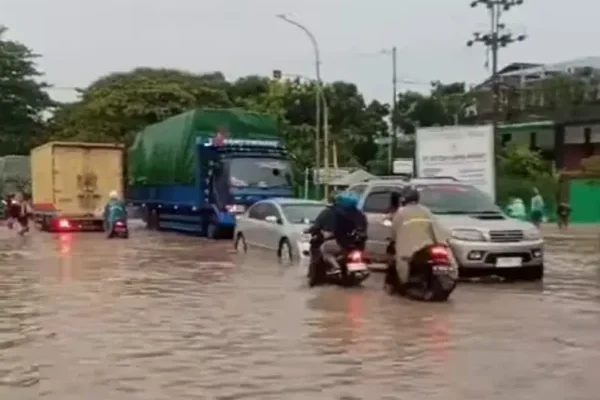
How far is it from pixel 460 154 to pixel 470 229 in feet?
54.2

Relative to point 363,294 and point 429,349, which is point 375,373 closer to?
point 429,349

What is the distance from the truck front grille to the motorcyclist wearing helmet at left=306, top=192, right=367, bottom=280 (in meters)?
2.32

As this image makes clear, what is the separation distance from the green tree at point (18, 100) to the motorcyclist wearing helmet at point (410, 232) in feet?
207

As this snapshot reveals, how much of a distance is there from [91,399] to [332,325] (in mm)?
4852

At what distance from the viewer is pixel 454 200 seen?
66.4 ft

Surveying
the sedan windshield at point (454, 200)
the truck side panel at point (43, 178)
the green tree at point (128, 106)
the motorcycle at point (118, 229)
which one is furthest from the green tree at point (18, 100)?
the sedan windshield at point (454, 200)

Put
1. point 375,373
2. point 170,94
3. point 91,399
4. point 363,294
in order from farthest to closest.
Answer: point 170,94 → point 363,294 → point 375,373 → point 91,399

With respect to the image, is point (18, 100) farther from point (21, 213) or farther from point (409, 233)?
point (409, 233)

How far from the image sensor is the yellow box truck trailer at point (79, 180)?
3897cm

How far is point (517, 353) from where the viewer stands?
442 inches

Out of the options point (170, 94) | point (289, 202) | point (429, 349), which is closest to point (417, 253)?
point (429, 349)

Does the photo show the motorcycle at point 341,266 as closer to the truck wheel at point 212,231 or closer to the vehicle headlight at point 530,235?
the vehicle headlight at point 530,235

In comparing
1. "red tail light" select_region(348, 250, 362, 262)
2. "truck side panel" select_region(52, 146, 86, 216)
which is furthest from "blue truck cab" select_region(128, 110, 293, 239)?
"red tail light" select_region(348, 250, 362, 262)

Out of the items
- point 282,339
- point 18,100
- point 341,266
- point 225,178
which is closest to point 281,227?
point 341,266
